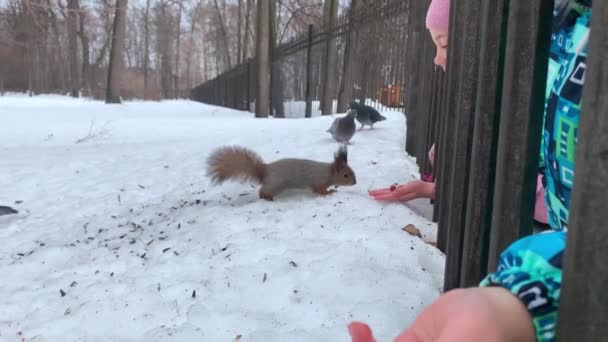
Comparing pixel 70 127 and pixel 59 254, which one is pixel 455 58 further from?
pixel 70 127

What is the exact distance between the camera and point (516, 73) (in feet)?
3.40

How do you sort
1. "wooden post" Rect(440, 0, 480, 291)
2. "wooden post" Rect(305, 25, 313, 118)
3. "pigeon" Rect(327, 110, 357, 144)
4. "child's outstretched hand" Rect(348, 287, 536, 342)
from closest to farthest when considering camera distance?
"child's outstretched hand" Rect(348, 287, 536, 342), "wooden post" Rect(440, 0, 480, 291), "pigeon" Rect(327, 110, 357, 144), "wooden post" Rect(305, 25, 313, 118)

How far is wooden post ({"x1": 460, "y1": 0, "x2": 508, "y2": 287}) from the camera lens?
1.21m

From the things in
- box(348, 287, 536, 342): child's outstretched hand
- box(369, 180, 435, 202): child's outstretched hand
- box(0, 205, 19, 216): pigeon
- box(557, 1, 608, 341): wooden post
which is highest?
box(557, 1, 608, 341): wooden post

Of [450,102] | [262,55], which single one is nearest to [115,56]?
[262,55]

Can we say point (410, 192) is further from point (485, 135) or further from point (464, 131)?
point (485, 135)

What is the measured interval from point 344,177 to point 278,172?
1.46 feet

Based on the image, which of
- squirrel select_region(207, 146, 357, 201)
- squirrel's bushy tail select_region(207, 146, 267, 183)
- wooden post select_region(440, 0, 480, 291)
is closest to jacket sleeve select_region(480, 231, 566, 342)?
wooden post select_region(440, 0, 480, 291)

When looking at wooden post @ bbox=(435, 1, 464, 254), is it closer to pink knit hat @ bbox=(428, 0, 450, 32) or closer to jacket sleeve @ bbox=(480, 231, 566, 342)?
pink knit hat @ bbox=(428, 0, 450, 32)

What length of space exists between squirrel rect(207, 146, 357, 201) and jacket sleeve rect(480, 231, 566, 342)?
2640 millimetres

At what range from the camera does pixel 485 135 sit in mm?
1269

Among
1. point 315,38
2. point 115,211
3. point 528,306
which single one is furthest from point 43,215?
point 315,38

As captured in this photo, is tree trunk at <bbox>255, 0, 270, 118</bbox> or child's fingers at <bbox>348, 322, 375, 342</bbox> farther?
tree trunk at <bbox>255, 0, 270, 118</bbox>

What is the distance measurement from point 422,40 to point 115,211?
288 centimetres
